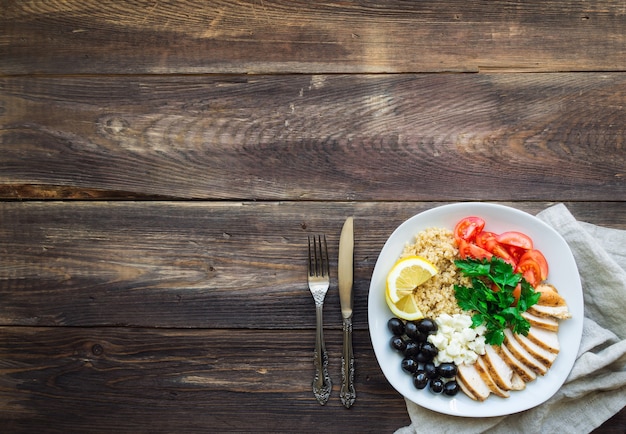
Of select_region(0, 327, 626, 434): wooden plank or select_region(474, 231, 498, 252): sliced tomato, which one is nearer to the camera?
select_region(474, 231, 498, 252): sliced tomato

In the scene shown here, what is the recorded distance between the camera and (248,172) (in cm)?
174

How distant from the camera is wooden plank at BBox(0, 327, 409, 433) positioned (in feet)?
5.58

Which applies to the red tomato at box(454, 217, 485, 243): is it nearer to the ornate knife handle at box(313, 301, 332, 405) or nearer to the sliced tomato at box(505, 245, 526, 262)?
the sliced tomato at box(505, 245, 526, 262)

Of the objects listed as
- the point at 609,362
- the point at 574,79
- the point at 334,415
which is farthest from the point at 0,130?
the point at 609,362

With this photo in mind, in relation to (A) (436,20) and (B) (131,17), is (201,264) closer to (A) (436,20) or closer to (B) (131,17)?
(B) (131,17)

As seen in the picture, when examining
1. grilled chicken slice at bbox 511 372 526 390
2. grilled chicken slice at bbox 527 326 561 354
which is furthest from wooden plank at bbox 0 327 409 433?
grilled chicken slice at bbox 527 326 561 354

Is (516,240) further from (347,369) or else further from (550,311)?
(347,369)

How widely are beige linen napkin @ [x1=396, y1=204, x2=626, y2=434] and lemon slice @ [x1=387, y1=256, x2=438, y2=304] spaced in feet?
1.18

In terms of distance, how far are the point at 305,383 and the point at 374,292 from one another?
38 centimetres

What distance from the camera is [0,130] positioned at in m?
1.78

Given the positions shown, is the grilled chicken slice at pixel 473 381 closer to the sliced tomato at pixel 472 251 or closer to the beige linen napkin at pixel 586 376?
the beige linen napkin at pixel 586 376

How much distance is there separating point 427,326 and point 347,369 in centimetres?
28

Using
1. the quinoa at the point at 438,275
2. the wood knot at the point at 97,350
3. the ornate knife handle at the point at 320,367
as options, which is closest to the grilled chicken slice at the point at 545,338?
the quinoa at the point at 438,275

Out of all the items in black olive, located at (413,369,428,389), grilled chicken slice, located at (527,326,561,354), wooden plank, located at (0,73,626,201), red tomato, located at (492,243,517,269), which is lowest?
black olive, located at (413,369,428,389)
